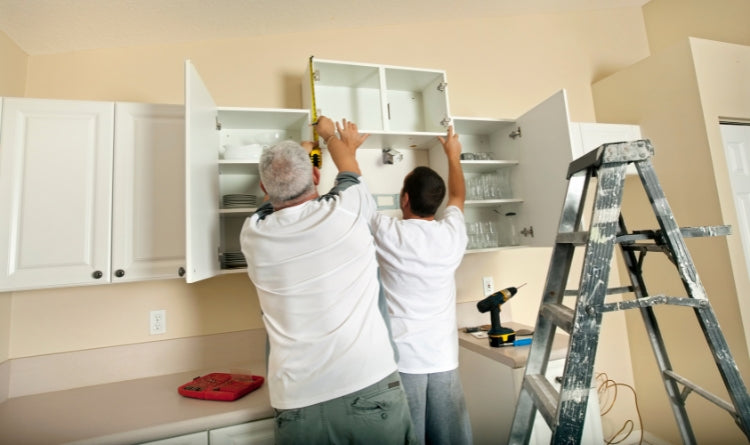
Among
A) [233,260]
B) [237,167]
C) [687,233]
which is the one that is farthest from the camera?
[237,167]

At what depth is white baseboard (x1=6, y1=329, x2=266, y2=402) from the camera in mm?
1677

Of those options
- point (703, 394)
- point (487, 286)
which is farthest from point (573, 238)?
point (487, 286)

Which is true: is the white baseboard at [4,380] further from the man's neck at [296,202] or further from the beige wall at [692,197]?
the beige wall at [692,197]

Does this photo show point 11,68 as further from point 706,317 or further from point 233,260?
point 706,317

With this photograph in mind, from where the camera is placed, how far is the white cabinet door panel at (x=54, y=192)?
58.1 inches

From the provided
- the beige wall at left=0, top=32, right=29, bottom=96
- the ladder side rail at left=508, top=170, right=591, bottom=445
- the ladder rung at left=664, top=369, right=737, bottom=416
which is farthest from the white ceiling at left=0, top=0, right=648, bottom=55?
the ladder rung at left=664, top=369, right=737, bottom=416

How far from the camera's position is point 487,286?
2.37 m

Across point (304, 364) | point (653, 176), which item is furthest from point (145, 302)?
point (653, 176)

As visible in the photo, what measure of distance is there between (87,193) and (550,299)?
1.84 m

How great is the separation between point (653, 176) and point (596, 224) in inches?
9.1

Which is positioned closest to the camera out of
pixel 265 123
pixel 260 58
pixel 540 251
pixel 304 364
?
pixel 304 364

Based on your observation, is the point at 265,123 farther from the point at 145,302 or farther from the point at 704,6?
the point at 704,6

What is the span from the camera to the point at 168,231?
1.61 metres

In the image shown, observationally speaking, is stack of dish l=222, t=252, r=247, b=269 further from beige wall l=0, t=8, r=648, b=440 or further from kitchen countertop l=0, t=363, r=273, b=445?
kitchen countertop l=0, t=363, r=273, b=445
